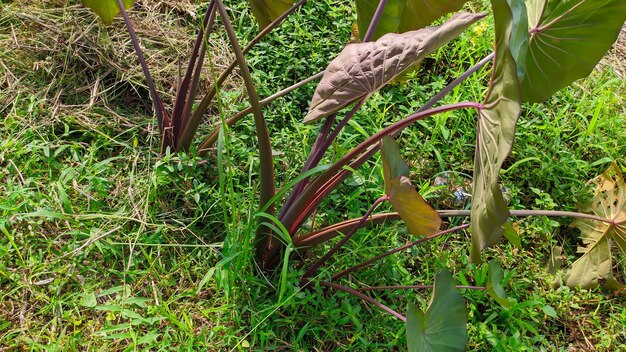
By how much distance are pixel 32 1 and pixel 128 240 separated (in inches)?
49.8

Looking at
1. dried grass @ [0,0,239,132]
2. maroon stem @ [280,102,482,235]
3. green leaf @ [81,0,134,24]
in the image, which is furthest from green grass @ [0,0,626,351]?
green leaf @ [81,0,134,24]

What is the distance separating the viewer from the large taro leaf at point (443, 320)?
4.66 feet

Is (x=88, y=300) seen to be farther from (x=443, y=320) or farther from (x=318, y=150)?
(x=443, y=320)

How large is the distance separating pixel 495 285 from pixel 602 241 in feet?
2.01

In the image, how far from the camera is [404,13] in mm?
1850

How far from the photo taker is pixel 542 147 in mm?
2314

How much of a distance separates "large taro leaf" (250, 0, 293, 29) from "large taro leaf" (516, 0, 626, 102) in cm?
77

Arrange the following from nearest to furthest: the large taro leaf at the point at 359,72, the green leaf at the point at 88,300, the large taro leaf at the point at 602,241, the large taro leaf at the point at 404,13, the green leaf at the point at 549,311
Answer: the large taro leaf at the point at 359,72
the green leaf at the point at 88,300
the large taro leaf at the point at 404,13
the green leaf at the point at 549,311
the large taro leaf at the point at 602,241

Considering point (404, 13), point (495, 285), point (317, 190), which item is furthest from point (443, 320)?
point (404, 13)

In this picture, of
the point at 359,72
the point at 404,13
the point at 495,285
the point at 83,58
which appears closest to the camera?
the point at 359,72

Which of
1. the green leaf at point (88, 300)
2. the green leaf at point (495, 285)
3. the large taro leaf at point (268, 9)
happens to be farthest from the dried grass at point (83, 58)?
the green leaf at point (495, 285)

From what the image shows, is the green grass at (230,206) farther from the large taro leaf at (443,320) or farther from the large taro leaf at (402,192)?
the large taro leaf at (402,192)

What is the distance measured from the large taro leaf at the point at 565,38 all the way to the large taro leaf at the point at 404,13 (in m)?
0.24

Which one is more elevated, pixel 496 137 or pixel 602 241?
pixel 496 137
